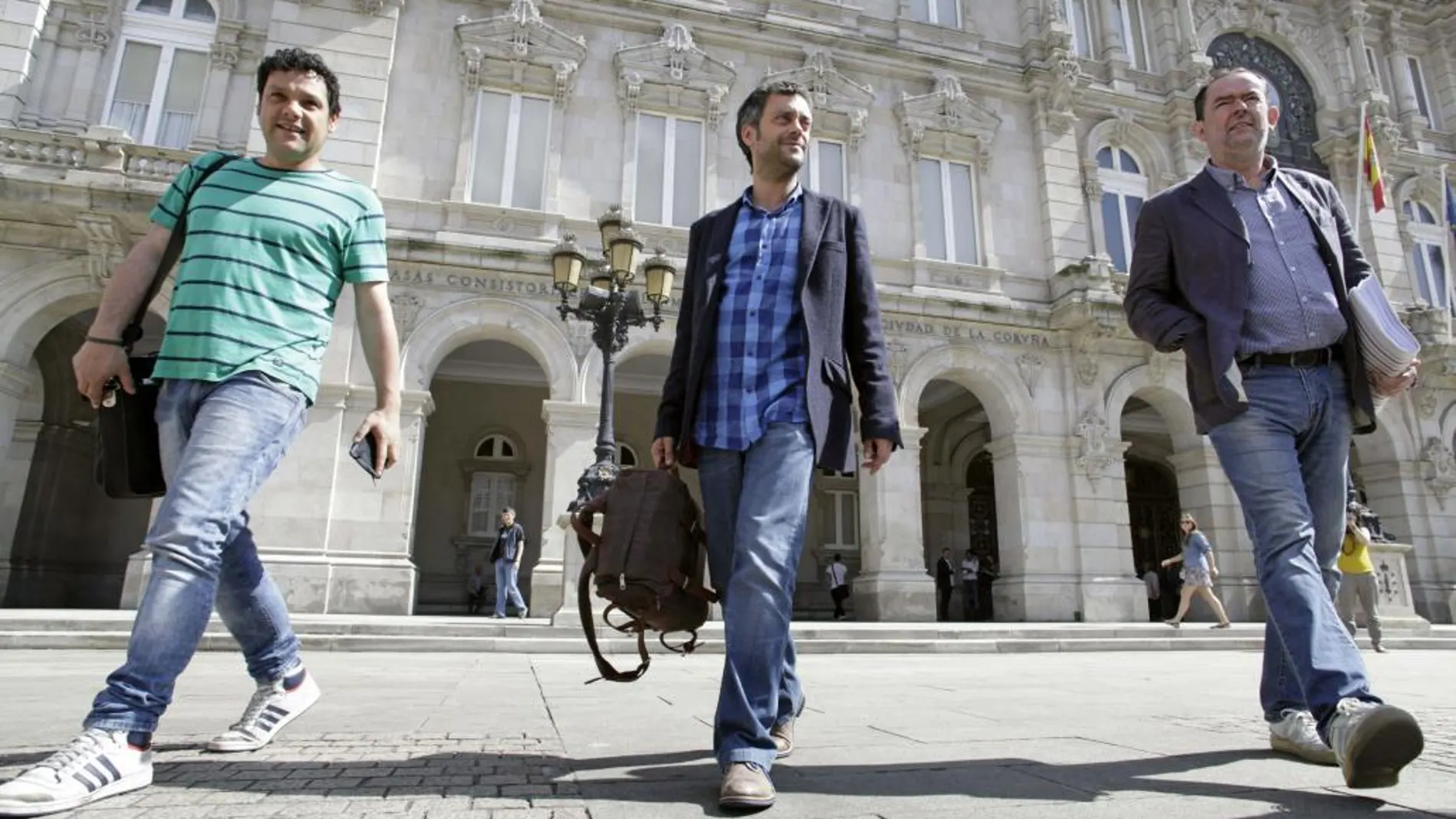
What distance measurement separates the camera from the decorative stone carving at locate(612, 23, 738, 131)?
1556cm

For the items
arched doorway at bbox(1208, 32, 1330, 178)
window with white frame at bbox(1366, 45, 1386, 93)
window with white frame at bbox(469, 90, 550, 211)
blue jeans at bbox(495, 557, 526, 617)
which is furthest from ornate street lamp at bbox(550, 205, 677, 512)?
window with white frame at bbox(1366, 45, 1386, 93)

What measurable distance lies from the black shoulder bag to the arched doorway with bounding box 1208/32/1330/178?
894 inches

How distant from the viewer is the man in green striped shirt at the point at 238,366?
2.38 metres

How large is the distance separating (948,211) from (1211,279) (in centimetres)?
1450

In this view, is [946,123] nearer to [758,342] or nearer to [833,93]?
[833,93]

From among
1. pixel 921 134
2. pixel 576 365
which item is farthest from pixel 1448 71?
pixel 576 365

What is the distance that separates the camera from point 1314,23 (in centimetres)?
2084

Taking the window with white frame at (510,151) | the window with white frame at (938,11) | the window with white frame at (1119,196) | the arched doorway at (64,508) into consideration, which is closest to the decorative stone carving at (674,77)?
the window with white frame at (510,151)

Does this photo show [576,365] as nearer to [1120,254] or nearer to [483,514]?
[483,514]

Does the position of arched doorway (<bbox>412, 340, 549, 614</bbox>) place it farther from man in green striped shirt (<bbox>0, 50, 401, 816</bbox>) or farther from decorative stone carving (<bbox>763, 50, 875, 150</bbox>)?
man in green striped shirt (<bbox>0, 50, 401, 816</bbox>)

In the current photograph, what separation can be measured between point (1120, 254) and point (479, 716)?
1760cm

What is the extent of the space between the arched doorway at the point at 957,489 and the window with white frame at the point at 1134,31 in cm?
855

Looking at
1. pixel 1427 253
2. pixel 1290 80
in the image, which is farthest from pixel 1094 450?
pixel 1290 80

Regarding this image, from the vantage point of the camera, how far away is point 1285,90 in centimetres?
2030
